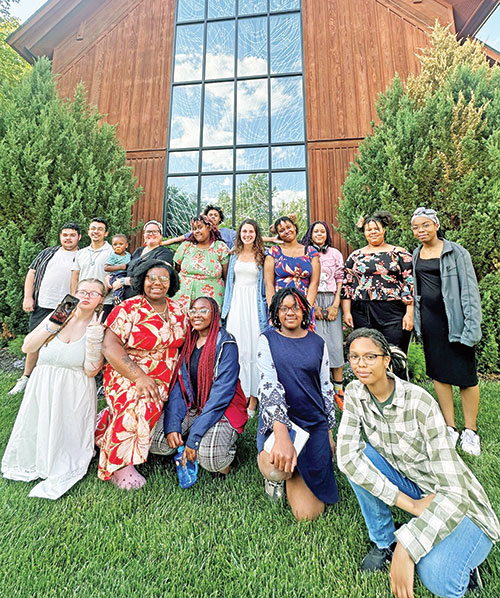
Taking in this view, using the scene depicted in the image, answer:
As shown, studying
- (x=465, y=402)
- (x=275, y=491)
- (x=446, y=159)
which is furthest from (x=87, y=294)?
(x=446, y=159)

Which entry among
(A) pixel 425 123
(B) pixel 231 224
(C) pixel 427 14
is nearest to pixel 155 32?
(B) pixel 231 224

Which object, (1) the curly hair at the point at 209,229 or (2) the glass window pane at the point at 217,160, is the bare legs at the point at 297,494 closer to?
(1) the curly hair at the point at 209,229

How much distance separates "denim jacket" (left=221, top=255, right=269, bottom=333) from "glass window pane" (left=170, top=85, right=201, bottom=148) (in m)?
6.16

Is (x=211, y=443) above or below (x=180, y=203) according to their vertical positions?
below

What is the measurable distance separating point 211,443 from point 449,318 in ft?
8.16

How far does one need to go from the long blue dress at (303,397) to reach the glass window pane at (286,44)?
8760 millimetres

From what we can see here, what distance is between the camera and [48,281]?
471 cm

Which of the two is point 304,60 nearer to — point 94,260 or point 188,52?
point 188,52

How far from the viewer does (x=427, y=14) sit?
812 centimetres

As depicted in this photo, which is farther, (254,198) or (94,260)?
(254,198)

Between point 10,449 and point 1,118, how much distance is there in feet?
21.3

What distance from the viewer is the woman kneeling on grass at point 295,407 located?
226 centimetres

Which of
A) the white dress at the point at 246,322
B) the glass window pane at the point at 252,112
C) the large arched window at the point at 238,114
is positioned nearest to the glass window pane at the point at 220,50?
the large arched window at the point at 238,114

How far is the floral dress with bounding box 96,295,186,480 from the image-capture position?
264 cm
